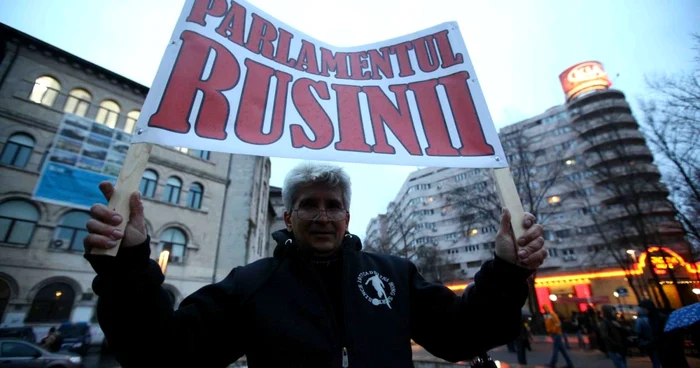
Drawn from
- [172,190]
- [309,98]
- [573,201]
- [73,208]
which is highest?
[573,201]

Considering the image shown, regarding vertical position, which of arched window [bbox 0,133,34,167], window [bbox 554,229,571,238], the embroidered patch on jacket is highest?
arched window [bbox 0,133,34,167]

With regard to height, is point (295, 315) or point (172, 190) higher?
point (172, 190)

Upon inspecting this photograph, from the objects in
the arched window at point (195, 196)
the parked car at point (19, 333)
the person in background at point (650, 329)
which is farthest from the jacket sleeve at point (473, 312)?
the arched window at point (195, 196)

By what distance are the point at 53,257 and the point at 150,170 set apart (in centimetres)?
566

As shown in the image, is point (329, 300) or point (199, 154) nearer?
point (329, 300)

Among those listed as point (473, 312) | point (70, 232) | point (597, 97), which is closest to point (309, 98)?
point (473, 312)

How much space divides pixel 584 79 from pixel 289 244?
6432 centimetres

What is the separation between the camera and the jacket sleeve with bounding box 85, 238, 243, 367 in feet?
3.88

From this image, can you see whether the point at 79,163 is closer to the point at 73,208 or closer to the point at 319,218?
the point at 73,208

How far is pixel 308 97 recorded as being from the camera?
211cm

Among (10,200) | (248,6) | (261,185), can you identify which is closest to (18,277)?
(10,200)

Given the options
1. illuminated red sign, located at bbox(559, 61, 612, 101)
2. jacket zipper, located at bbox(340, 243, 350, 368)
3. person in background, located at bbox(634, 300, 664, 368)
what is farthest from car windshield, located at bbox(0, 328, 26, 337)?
illuminated red sign, located at bbox(559, 61, 612, 101)

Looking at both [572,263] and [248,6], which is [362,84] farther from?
[572,263]

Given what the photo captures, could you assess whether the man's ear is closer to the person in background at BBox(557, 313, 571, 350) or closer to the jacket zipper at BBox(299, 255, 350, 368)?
the jacket zipper at BBox(299, 255, 350, 368)
